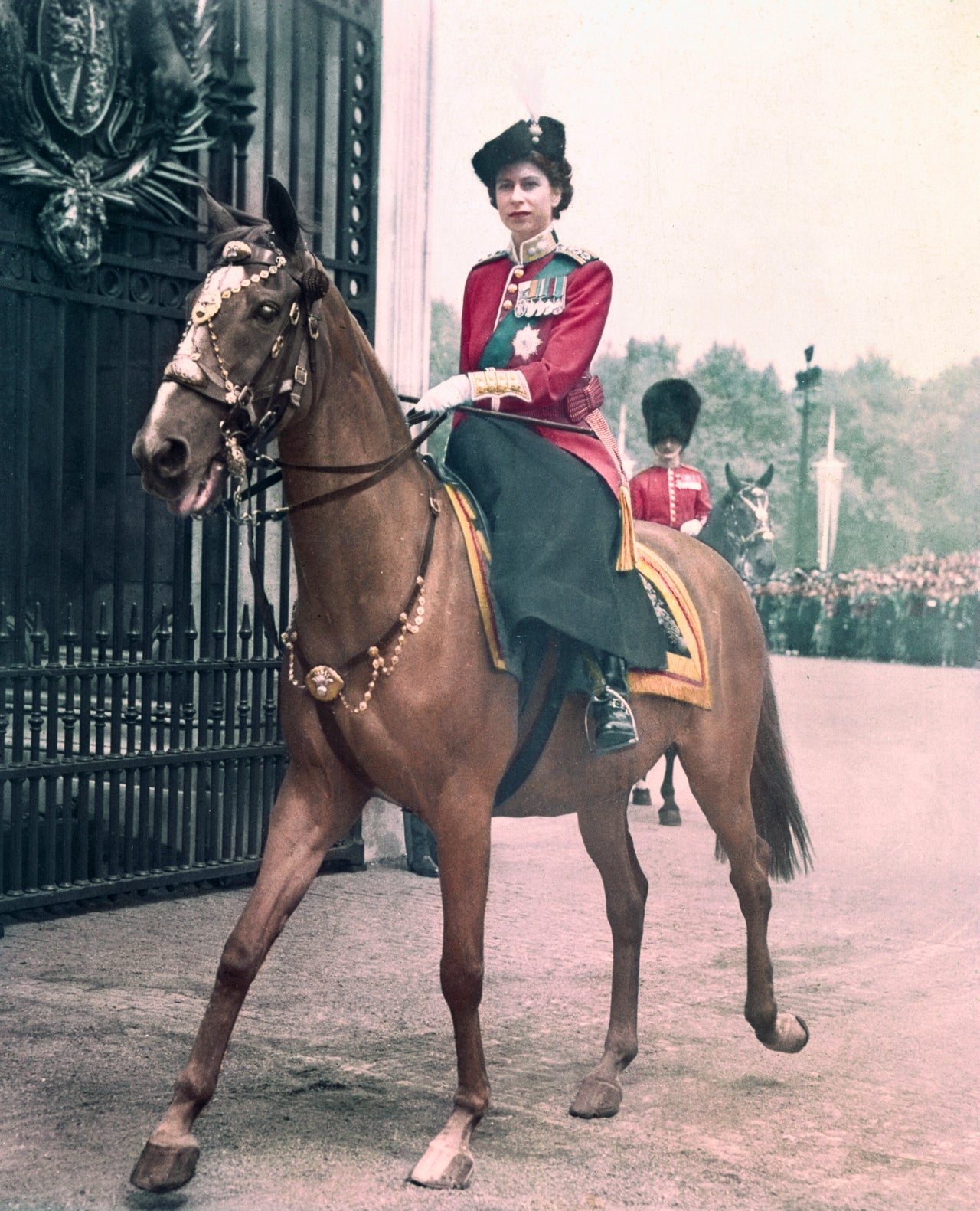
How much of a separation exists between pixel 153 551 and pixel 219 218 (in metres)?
3.62

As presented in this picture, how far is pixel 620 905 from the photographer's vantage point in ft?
16.1

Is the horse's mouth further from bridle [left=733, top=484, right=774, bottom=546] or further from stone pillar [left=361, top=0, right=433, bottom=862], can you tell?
bridle [left=733, top=484, right=774, bottom=546]

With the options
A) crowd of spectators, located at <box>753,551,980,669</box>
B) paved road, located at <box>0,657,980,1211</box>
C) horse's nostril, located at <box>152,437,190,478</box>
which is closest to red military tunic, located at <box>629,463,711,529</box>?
paved road, located at <box>0,657,980,1211</box>

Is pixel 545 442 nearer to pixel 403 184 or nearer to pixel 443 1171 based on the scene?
pixel 443 1171

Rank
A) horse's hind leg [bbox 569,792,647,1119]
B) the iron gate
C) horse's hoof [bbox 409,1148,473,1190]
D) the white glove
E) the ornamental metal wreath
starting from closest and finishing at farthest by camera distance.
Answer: horse's hoof [bbox 409,1148,473,1190] < the white glove < horse's hind leg [bbox 569,792,647,1119] < the ornamental metal wreath < the iron gate

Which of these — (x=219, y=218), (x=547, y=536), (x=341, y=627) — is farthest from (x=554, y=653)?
(x=219, y=218)

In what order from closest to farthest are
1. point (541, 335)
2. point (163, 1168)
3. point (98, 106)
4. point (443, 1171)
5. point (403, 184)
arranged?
point (163, 1168)
point (443, 1171)
point (541, 335)
point (98, 106)
point (403, 184)

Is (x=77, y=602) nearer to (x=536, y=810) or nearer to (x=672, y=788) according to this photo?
(x=672, y=788)

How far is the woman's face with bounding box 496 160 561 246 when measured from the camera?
450cm

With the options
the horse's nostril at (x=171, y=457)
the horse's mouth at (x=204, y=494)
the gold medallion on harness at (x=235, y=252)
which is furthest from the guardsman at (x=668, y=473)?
the horse's nostril at (x=171, y=457)

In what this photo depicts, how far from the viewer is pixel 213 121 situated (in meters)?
7.19

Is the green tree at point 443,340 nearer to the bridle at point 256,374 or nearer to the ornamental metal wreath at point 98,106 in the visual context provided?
the ornamental metal wreath at point 98,106

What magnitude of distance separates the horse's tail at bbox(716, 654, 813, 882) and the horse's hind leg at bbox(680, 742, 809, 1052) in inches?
12.0

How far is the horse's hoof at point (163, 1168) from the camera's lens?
12.1ft
